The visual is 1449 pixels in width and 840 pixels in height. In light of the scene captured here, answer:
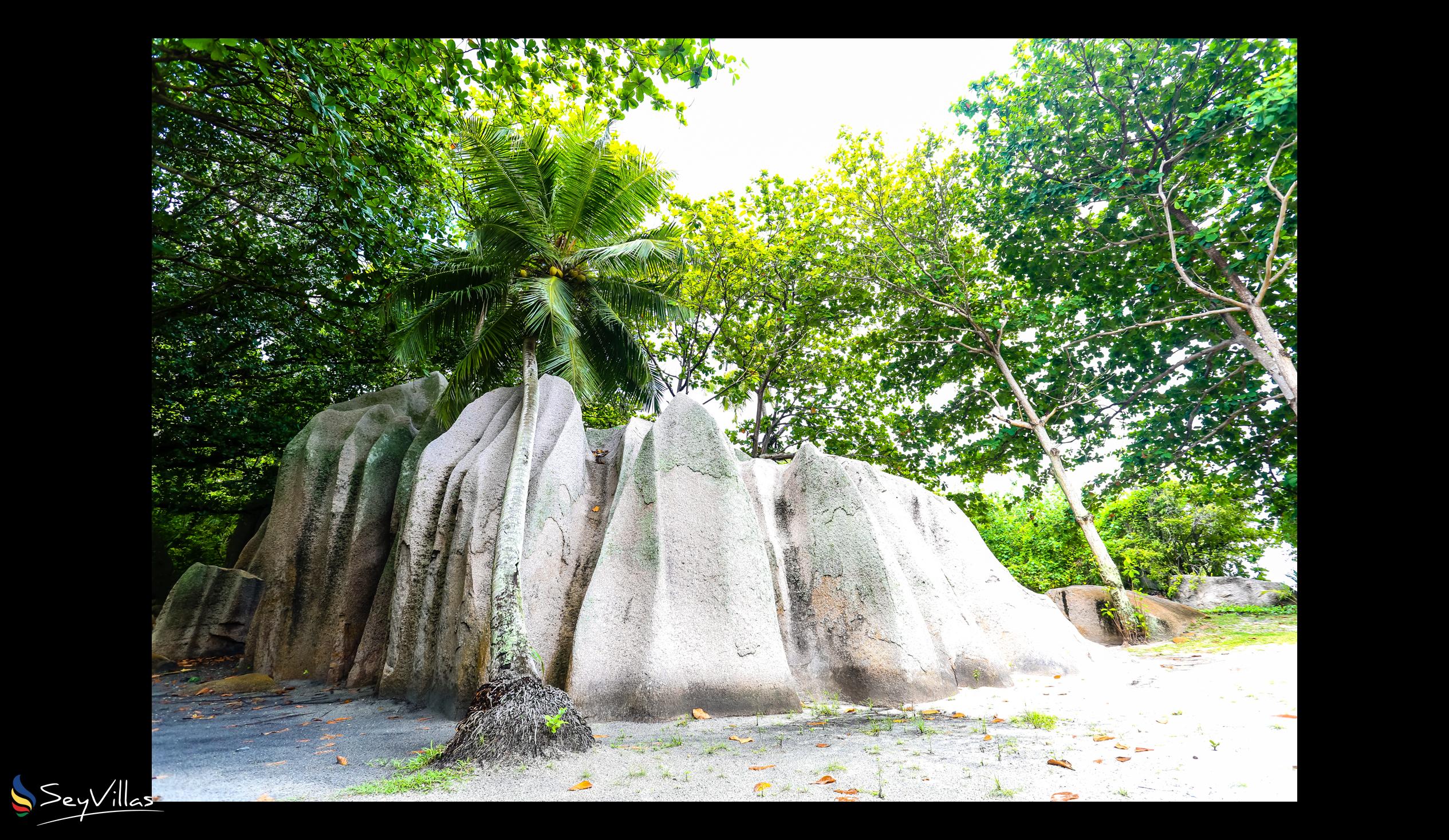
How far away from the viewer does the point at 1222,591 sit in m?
16.3

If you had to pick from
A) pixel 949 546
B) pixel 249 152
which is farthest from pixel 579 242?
pixel 949 546

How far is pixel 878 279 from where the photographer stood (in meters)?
14.8

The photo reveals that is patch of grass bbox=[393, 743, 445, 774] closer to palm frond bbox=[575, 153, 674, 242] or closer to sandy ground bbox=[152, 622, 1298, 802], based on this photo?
sandy ground bbox=[152, 622, 1298, 802]

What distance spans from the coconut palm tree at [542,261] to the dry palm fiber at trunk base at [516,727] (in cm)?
337

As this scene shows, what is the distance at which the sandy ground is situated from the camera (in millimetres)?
3830

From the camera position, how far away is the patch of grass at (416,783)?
401 cm

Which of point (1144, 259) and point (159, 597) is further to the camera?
point (159, 597)

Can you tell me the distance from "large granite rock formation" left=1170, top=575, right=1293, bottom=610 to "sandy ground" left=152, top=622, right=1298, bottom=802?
11232 mm

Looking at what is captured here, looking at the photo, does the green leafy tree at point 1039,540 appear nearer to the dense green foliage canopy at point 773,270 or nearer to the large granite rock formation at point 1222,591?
the dense green foliage canopy at point 773,270
